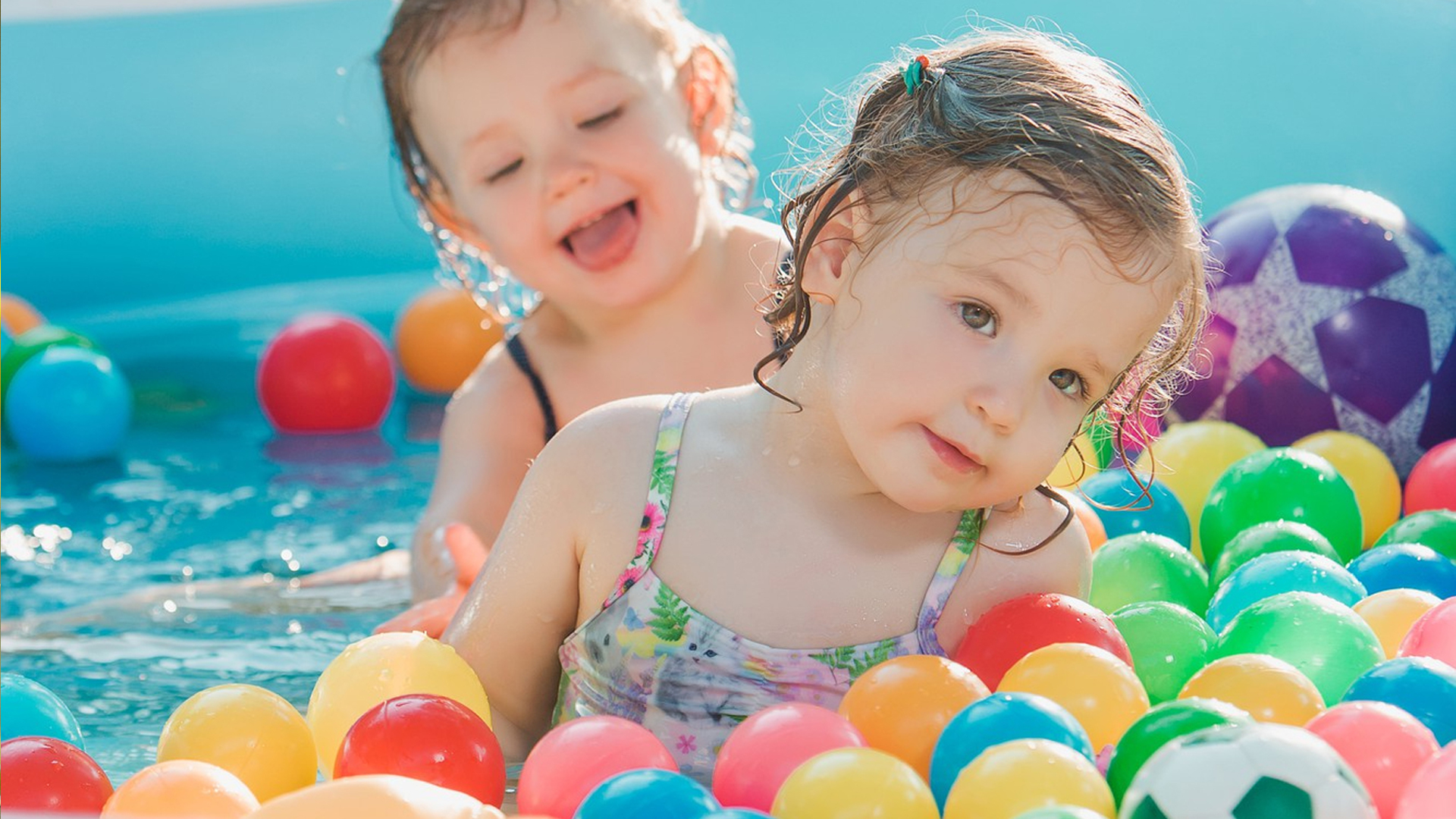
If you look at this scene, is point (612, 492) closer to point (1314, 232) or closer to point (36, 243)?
point (1314, 232)

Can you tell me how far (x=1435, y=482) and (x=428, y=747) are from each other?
4.64 ft

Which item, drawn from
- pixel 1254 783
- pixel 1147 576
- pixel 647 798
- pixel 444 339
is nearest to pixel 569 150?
pixel 1147 576

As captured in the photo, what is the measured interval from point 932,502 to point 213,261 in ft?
11.3

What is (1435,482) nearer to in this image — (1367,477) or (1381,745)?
(1367,477)

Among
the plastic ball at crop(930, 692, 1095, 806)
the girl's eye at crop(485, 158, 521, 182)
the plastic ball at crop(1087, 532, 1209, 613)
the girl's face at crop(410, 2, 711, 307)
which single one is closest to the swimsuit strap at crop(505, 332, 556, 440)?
the girl's face at crop(410, 2, 711, 307)

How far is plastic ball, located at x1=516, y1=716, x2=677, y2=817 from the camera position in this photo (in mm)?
1248

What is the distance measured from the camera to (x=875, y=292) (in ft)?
4.51

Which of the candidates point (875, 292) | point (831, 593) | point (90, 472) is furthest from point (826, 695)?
point (90, 472)

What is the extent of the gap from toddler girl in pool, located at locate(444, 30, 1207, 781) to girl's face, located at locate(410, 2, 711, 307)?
64 cm

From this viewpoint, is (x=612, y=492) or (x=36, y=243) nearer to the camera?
(x=612, y=492)

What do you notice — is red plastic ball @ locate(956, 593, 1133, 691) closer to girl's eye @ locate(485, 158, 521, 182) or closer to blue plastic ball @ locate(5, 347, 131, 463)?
girl's eye @ locate(485, 158, 521, 182)

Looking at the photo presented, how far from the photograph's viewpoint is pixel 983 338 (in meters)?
1.31

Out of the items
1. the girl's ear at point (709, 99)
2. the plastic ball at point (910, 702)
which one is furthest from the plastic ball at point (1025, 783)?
the girl's ear at point (709, 99)

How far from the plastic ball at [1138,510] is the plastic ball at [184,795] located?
1.13 metres
